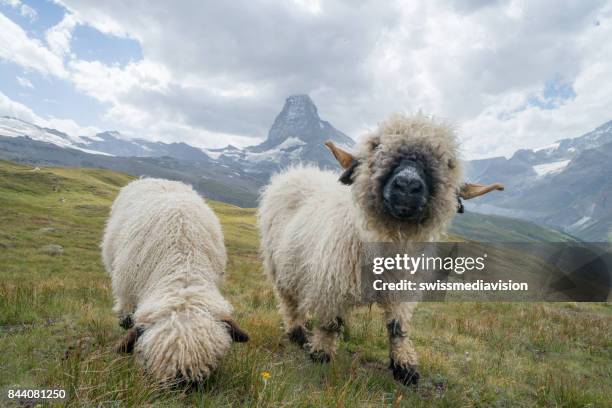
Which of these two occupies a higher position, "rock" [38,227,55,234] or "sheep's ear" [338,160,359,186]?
"sheep's ear" [338,160,359,186]

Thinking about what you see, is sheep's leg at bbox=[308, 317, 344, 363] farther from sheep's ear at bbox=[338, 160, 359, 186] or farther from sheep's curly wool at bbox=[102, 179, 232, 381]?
sheep's ear at bbox=[338, 160, 359, 186]

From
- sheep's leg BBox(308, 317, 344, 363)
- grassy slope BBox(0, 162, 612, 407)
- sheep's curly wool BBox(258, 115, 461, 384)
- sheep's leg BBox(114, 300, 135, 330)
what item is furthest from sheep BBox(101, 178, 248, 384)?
sheep's leg BBox(308, 317, 344, 363)

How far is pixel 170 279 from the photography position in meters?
5.11

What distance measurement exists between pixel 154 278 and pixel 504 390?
551 centimetres

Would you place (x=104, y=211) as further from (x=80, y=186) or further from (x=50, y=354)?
(x=50, y=354)

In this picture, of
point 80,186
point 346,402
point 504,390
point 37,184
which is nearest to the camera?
point 346,402

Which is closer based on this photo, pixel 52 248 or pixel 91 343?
pixel 91 343

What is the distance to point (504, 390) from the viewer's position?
577 centimetres

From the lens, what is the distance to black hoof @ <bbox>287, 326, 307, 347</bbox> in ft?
24.0

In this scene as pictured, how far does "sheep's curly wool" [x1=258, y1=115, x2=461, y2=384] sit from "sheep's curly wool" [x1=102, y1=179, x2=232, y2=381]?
1489mm

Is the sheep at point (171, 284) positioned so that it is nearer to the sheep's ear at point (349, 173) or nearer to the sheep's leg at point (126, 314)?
the sheep's leg at point (126, 314)

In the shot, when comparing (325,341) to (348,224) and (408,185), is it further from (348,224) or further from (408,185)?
(408,185)

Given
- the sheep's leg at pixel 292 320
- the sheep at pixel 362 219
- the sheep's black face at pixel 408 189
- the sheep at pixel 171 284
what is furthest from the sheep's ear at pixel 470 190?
the sheep's leg at pixel 292 320

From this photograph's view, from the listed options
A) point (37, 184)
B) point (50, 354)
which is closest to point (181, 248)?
point (50, 354)
